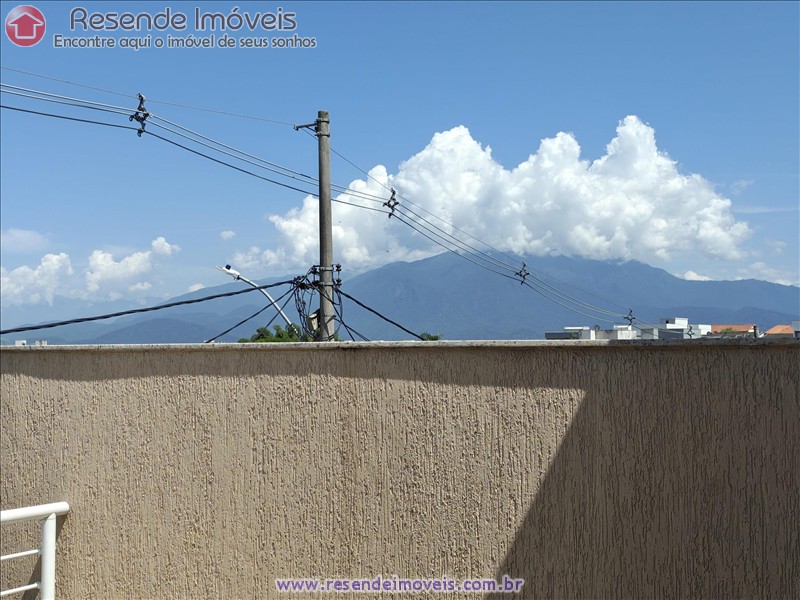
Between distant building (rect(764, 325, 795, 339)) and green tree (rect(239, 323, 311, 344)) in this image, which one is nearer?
distant building (rect(764, 325, 795, 339))

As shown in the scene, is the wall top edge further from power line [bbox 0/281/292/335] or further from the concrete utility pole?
the concrete utility pole

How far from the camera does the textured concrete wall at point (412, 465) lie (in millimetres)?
2752

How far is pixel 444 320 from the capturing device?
16388cm

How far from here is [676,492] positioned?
2.81 meters

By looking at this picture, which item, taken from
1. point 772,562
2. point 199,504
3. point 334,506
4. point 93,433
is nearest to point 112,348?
point 93,433

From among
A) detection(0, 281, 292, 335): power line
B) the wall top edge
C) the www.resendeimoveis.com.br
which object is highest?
detection(0, 281, 292, 335): power line

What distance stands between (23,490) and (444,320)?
160m

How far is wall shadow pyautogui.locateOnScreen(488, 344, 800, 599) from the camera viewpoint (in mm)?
2689

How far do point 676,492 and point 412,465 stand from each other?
3.41 ft

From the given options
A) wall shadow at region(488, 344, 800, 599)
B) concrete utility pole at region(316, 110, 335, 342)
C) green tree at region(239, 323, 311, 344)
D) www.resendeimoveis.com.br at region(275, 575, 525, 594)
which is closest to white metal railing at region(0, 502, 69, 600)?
www.resendeimoveis.com.br at region(275, 575, 525, 594)

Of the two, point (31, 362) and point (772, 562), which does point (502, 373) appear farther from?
point (31, 362)

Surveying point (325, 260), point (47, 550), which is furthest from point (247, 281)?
point (47, 550)

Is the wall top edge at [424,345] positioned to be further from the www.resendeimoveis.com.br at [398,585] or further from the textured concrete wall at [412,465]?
the www.resendeimoveis.com.br at [398,585]

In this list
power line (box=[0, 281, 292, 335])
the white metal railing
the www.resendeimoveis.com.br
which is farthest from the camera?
power line (box=[0, 281, 292, 335])
